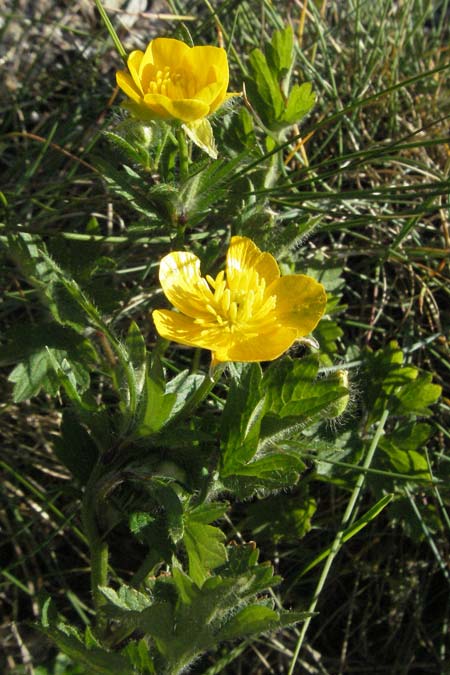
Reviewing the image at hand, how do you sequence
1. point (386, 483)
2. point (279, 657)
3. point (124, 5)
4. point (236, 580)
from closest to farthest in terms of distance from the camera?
point (236, 580) → point (386, 483) → point (279, 657) → point (124, 5)

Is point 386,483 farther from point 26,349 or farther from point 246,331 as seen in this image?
point 26,349

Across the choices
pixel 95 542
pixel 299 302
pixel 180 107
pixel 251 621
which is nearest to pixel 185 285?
pixel 299 302

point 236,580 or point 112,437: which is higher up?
point 112,437

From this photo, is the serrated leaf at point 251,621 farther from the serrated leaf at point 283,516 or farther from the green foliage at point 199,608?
the serrated leaf at point 283,516

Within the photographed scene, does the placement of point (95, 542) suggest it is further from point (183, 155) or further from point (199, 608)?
point (183, 155)

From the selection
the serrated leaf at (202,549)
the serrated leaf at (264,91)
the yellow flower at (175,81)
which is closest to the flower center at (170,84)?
the yellow flower at (175,81)

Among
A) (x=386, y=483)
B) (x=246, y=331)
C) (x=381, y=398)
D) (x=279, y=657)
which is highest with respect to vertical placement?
(x=246, y=331)

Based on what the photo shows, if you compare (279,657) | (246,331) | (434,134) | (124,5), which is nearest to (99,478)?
(246,331)
